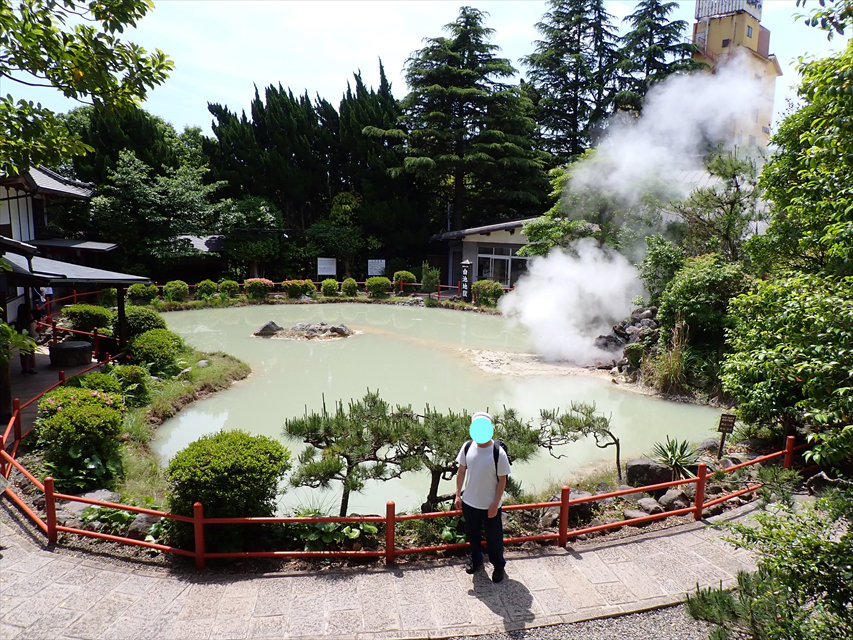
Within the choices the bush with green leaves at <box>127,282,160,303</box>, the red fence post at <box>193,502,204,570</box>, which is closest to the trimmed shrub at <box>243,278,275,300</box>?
the bush with green leaves at <box>127,282,160,303</box>

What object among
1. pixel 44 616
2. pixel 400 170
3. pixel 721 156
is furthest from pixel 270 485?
pixel 400 170

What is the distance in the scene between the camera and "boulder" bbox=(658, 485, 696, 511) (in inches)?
269

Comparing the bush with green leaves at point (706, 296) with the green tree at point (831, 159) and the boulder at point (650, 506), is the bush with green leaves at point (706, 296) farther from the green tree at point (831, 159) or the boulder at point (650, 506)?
the boulder at point (650, 506)

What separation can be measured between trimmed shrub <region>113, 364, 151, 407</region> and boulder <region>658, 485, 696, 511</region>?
9343mm

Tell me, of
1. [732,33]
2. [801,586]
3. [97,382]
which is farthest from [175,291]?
[732,33]

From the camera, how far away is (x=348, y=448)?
240 inches

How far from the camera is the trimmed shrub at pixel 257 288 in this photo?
28812mm

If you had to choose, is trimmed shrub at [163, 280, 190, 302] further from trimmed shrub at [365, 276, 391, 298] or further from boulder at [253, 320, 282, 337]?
trimmed shrub at [365, 276, 391, 298]

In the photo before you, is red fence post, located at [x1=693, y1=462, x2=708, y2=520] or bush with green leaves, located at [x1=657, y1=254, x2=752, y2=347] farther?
bush with green leaves, located at [x1=657, y1=254, x2=752, y2=347]

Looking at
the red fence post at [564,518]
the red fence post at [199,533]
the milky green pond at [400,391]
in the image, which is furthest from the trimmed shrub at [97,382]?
the red fence post at [564,518]

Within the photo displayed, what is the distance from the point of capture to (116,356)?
43.9 feet

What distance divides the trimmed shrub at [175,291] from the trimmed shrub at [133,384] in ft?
52.7

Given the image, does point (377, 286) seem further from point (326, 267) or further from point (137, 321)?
point (137, 321)

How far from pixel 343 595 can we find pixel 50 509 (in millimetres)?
3057
